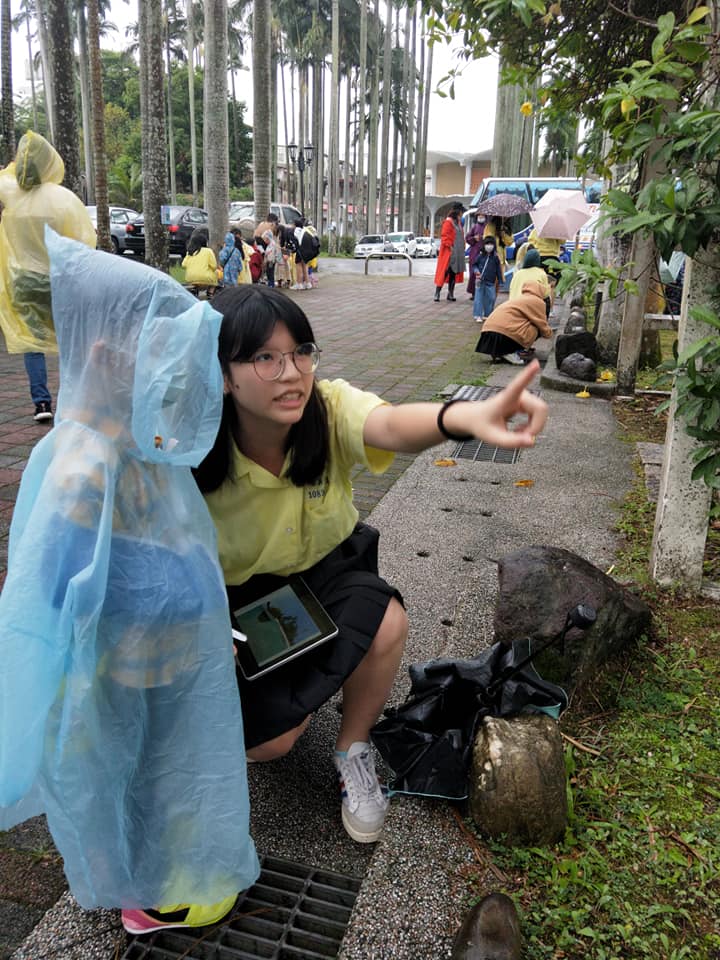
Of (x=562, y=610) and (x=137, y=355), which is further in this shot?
(x=562, y=610)

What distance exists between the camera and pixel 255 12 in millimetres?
14789

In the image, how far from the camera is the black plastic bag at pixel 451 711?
78.5 inches

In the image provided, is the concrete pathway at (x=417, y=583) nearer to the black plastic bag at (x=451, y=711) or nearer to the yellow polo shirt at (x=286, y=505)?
the black plastic bag at (x=451, y=711)

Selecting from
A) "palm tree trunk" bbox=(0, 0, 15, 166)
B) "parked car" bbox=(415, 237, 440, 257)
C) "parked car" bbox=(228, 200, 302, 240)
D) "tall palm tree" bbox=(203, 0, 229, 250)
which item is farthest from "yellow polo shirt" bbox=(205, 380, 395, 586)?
"parked car" bbox=(415, 237, 440, 257)

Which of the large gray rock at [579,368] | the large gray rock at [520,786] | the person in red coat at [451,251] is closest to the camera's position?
the large gray rock at [520,786]

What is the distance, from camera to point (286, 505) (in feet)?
6.48

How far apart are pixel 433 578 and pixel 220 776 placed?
187 centimetres

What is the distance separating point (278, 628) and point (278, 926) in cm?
66

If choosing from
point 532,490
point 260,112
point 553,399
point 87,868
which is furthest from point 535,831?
point 260,112

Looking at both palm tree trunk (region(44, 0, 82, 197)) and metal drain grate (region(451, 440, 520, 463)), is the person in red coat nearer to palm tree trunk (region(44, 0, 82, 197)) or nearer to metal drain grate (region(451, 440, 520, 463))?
palm tree trunk (region(44, 0, 82, 197))

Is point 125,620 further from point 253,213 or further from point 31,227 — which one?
point 253,213

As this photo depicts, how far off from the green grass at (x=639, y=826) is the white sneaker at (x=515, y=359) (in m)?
5.84

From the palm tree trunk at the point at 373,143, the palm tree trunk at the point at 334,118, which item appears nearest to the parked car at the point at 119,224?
the palm tree trunk at the point at 334,118

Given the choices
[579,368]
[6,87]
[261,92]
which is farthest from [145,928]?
[261,92]
